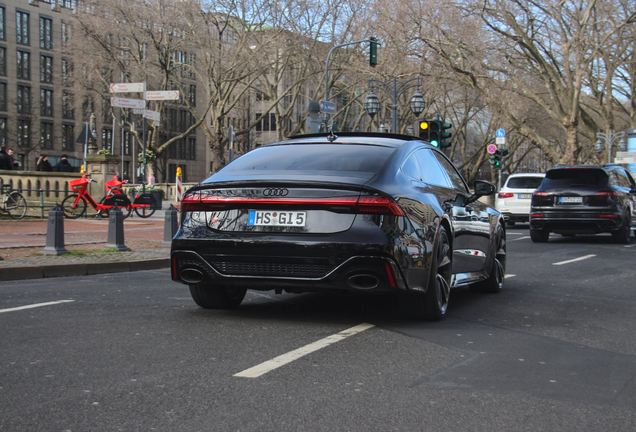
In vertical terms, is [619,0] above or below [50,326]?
above

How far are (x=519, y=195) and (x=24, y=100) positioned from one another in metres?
53.9

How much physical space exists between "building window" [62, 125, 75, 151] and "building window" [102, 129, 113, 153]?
441 centimetres

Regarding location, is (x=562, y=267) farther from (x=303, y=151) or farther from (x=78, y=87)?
(x=78, y=87)

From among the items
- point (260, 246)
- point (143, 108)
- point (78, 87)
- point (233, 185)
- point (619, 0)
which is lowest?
point (260, 246)

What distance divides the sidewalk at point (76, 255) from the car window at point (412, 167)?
543 cm

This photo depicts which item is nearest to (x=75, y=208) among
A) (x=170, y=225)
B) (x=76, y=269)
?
(x=170, y=225)

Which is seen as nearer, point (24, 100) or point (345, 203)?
point (345, 203)

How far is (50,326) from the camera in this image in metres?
5.64

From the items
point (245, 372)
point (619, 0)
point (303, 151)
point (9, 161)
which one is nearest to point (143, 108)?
point (9, 161)

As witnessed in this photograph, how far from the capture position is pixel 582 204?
1650cm

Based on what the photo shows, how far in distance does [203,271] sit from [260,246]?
20.2 inches

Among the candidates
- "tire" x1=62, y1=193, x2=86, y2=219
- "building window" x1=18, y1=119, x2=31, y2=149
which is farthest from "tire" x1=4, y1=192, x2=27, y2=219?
"building window" x1=18, y1=119, x2=31, y2=149

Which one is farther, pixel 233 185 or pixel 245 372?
pixel 233 185

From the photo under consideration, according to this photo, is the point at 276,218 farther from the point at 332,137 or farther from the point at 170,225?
the point at 170,225
